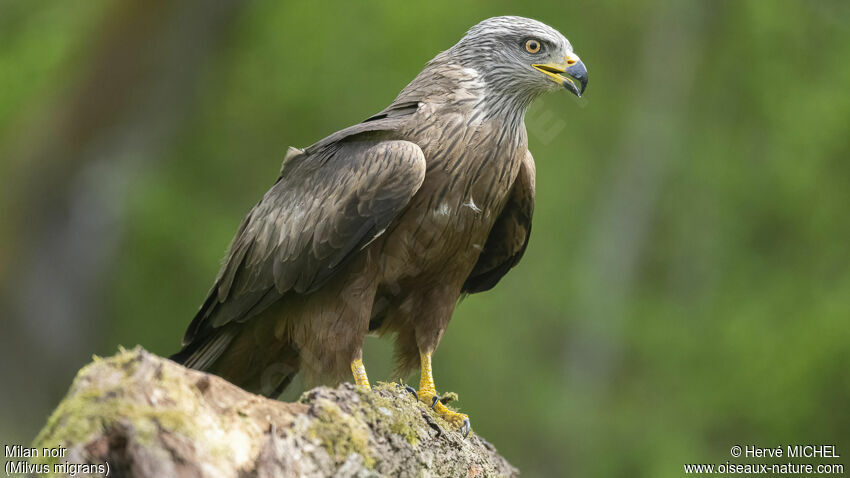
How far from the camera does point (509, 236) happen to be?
19.9 feet

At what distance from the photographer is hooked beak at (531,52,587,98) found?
5699 mm

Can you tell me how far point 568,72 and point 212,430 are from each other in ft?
10.4

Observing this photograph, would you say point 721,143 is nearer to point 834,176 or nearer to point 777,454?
point 834,176

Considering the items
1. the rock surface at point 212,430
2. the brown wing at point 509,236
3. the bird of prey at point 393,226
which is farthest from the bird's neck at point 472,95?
the rock surface at point 212,430

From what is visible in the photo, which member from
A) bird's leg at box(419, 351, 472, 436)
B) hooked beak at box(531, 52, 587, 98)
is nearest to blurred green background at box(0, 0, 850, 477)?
hooked beak at box(531, 52, 587, 98)

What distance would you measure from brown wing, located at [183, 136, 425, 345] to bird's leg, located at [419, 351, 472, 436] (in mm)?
847

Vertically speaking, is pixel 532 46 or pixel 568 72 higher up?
pixel 532 46

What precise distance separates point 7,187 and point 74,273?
1.15 meters

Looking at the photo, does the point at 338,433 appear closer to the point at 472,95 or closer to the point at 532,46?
the point at 472,95

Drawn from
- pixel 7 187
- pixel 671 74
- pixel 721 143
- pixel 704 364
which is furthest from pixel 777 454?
pixel 7 187

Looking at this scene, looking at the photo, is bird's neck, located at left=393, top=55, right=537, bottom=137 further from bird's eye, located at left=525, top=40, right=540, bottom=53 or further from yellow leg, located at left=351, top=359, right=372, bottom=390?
yellow leg, located at left=351, top=359, right=372, bottom=390

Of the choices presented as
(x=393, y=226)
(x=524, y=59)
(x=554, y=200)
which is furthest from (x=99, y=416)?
(x=554, y=200)

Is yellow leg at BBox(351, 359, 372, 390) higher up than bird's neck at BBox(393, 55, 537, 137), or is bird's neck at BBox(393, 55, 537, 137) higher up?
bird's neck at BBox(393, 55, 537, 137)

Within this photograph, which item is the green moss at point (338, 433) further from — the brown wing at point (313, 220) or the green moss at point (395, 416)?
the brown wing at point (313, 220)
